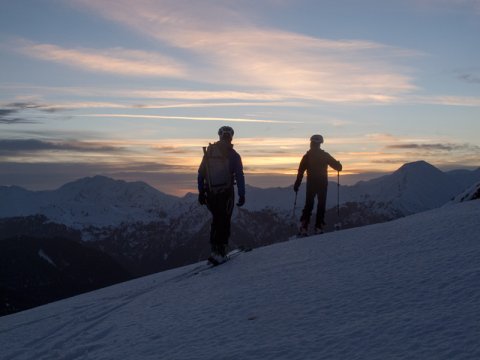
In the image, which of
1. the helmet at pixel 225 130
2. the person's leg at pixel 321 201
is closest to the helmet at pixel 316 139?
the person's leg at pixel 321 201

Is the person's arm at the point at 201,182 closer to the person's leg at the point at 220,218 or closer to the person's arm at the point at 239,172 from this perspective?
the person's leg at the point at 220,218

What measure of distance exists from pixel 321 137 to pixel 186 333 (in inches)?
442

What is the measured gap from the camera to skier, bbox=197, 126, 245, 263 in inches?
497

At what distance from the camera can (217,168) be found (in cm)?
1262

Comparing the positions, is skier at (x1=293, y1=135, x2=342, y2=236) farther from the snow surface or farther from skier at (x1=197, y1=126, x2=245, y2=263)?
the snow surface

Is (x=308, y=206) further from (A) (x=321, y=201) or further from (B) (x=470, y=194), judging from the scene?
(B) (x=470, y=194)

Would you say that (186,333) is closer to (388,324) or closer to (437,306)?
(388,324)

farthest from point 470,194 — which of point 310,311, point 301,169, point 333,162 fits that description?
point 310,311

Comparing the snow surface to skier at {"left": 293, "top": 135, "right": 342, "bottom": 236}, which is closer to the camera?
the snow surface

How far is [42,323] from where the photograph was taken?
10.3m

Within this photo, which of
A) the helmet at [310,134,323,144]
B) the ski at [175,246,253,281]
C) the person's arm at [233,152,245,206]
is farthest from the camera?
the helmet at [310,134,323,144]

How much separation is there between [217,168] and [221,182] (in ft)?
1.18

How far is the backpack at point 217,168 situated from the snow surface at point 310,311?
2.28 m

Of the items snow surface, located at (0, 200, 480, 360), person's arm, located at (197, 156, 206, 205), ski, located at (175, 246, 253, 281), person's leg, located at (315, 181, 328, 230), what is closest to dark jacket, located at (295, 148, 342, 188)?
person's leg, located at (315, 181, 328, 230)
